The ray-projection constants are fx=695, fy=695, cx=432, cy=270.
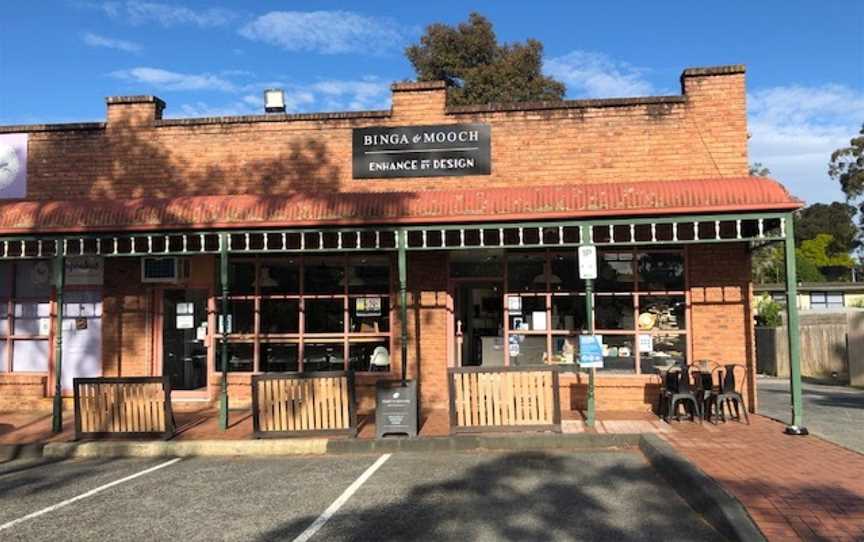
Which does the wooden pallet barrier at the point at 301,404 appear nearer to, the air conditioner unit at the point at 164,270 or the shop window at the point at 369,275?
the shop window at the point at 369,275

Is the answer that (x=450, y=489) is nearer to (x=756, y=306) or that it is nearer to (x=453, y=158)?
(x=453, y=158)

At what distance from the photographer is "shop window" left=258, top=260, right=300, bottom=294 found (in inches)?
472

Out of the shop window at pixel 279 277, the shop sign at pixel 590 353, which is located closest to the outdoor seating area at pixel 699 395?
the shop sign at pixel 590 353

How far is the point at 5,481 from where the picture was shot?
A: 786cm

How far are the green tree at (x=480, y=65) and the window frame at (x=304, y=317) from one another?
23193 millimetres

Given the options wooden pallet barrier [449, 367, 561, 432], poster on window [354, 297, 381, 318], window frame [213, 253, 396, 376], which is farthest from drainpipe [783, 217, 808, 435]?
poster on window [354, 297, 381, 318]

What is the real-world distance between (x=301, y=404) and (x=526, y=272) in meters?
4.37

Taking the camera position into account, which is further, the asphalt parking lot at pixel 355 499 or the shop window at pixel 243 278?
the shop window at pixel 243 278

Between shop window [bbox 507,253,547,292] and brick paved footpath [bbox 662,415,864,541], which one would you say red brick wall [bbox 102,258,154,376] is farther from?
brick paved footpath [bbox 662,415,864,541]

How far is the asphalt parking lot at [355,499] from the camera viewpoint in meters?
5.61

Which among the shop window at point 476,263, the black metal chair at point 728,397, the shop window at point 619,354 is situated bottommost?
the black metal chair at point 728,397

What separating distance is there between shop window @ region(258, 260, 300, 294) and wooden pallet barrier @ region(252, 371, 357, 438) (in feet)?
9.59

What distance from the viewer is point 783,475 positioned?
6.70 meters

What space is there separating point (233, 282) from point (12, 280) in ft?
13.7
